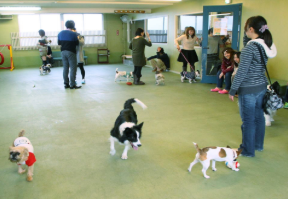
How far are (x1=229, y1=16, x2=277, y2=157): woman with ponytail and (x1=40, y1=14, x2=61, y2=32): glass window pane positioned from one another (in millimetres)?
10000

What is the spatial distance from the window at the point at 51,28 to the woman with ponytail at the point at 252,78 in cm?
982

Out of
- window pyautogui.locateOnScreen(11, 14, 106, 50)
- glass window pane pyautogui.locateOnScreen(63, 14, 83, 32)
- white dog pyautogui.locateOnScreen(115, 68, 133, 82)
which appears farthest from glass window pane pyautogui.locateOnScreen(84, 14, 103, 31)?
white dog pyautogui.locateOnScreen(115, 68, 133, 82)

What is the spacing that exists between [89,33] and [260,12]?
301 inches

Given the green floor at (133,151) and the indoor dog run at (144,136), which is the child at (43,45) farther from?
the green floor at (133,151)

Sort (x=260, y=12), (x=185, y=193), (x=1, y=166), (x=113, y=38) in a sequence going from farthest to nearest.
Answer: (x=113, y=38), (x=260, y=12), (x=1, y=166), (x=185, y=193)

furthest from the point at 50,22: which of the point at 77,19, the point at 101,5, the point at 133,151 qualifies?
the point at 133,151

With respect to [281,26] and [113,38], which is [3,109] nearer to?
[281,26]

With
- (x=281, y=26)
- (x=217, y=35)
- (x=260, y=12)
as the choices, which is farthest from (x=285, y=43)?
(x=217, y=35)

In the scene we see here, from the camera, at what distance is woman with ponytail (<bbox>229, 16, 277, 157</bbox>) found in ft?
8.21

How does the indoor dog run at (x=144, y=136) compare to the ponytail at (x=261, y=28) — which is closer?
the indoor dog run at (x=144, y=136)

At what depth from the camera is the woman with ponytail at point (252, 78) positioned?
98.5 inches

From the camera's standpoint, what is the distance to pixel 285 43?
5.38 m

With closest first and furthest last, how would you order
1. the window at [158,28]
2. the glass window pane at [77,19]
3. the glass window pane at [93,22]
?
the window at [158,28] < the glass window pane at [77,19] < the glass window pane at [93,22]

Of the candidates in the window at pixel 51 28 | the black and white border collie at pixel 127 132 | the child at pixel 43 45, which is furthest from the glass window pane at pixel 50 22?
the black and white border collie at pixel 127 132
